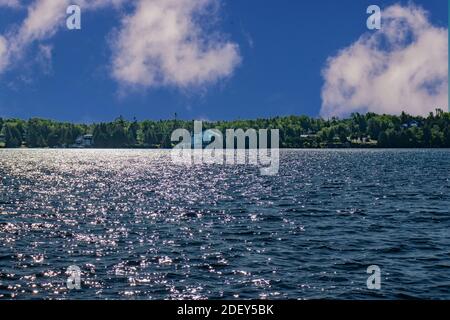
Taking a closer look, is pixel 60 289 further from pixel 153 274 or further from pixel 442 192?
pixel 442 192

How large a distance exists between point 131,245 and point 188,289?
12691 mm

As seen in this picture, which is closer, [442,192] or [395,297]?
[395,297]

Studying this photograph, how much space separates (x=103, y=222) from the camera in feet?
172

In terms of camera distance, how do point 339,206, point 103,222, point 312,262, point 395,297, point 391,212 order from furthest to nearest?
1. point 339,206
2. point 391,212
3. point 103,222
4. point 312,262
5. point 395,297

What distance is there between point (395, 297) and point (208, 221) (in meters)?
27.8

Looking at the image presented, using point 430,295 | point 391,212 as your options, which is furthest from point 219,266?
point 391,212

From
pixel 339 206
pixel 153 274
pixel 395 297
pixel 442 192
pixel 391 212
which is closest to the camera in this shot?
pixel 395 297

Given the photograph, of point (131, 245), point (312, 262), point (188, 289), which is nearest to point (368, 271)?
point (312, 262)

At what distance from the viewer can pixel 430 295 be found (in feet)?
91.8
